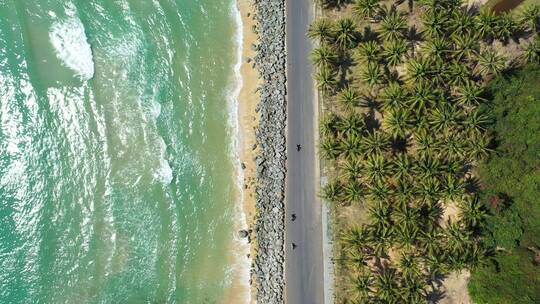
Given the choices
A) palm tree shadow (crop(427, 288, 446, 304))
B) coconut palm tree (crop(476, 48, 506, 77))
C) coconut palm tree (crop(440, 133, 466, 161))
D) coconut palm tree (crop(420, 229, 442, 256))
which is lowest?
palm tree shadow (crop(427, 288, 446, 304))

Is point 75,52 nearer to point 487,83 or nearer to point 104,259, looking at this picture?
point 104,259

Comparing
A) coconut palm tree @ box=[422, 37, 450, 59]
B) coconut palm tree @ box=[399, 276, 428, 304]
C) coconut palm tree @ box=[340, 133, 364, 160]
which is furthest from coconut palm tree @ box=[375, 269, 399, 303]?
coconut palm tree @ box=[422, 37, 450, 59]

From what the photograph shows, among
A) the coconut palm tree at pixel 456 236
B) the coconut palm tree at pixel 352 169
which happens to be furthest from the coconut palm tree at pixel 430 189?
the coconut palm tree at pixel 352 169

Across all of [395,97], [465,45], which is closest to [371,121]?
[395,97]

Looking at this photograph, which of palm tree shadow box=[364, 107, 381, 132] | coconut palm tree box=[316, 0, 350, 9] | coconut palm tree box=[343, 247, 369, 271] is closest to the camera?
coconut palm tree box=[343, 247, 369, 271]

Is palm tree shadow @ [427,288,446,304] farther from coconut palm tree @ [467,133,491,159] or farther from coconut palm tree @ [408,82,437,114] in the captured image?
coconut palm tree @ [408,82,437,114]

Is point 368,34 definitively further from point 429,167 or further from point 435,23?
point 429,167

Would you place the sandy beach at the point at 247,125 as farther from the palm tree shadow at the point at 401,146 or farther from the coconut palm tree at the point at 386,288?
the palm tree shadow at the point at 401,146
